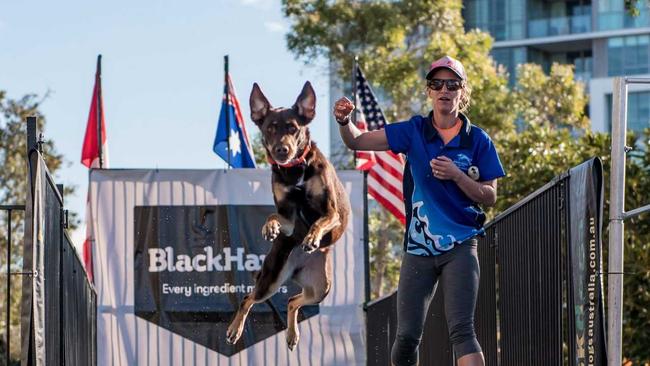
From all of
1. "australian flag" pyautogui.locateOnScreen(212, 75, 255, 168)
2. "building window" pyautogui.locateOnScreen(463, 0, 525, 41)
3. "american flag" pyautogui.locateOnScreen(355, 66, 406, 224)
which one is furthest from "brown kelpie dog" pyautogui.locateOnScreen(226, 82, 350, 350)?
"building window" pyautogui.locateOnScreen(463, 0, 525, 41)

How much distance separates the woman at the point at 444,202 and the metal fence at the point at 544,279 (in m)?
0.40

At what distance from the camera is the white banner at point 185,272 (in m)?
14.7

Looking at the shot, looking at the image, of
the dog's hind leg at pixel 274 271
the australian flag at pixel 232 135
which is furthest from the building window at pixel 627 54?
the dog's hind leg at pixel 274 271

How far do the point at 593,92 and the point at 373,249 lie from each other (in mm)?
39721

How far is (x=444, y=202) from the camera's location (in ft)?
24.3

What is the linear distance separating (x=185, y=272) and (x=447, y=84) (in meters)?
7.73

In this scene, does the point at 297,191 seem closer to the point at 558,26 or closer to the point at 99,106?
the point at 99,106

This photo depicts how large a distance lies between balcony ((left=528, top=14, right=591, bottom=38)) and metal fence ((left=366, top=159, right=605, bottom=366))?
64004 mm

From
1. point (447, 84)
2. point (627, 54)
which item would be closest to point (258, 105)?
point (447, 84)

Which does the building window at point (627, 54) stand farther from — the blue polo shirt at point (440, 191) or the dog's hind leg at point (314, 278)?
the blue polo shirt at point (440, 191)

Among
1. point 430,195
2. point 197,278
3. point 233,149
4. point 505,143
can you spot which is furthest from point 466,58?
point 430,195

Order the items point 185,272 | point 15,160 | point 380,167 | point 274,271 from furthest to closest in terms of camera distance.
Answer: point 15,160 < point 380,167 < point 185,272 < point 274,271

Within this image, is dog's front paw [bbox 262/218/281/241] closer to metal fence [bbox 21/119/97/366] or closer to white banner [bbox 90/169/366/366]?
metal fence [bbox 21/119/97/366]

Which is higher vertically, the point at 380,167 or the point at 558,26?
the point at 558,26
